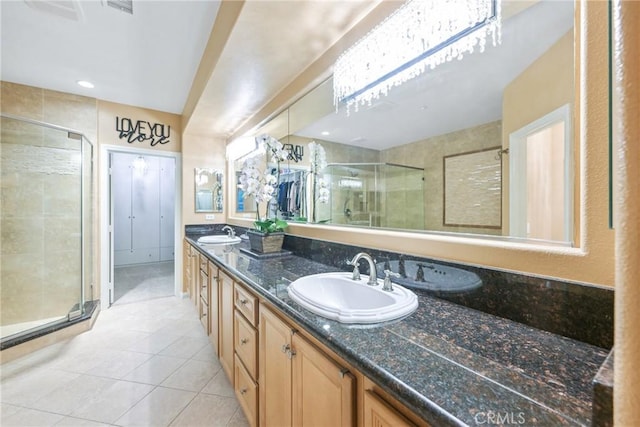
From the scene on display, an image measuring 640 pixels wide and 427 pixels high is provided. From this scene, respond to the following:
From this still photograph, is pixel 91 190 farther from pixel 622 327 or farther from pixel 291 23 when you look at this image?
pixel 622 327

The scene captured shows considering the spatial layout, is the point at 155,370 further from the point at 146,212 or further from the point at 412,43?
the point at 146,212

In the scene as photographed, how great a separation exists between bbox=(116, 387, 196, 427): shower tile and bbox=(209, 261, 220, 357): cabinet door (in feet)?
1.13

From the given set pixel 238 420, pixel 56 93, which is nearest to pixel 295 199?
pixel 238 420

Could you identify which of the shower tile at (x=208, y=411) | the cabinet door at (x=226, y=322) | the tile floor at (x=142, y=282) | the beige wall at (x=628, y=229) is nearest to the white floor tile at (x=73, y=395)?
the shower tile at (x=208, y=411)

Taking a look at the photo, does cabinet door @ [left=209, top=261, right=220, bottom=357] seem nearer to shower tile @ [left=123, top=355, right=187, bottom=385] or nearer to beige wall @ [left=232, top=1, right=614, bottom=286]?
shower tile @ [left=123, top=355, right=187, bottom=385]

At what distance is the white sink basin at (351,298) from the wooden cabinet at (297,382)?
0.39ft

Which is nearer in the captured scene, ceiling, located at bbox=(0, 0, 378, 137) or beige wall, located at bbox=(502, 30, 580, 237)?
beige wall, located at bbox=(502, 30, 580, 237)

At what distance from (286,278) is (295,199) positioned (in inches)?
40.5

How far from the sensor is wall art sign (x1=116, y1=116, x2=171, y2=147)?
10.9ft

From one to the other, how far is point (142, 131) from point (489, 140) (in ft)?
12.9

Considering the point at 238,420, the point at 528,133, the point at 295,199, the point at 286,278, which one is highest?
the point at 528,133

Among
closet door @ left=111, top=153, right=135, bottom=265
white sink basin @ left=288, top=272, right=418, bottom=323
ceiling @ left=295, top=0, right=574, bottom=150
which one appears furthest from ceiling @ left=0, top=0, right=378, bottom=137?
closet door @ left=111, top=153, right=135, bottom=265

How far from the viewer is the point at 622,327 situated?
275mm

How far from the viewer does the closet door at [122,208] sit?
5.41m
